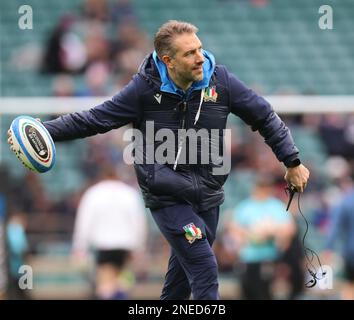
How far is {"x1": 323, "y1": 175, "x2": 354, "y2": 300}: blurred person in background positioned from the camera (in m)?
11.5

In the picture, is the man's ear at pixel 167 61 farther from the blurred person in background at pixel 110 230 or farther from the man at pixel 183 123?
the blurred person in background at pixel 110 230

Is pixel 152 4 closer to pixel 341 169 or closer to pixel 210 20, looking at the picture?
pixel 210 20

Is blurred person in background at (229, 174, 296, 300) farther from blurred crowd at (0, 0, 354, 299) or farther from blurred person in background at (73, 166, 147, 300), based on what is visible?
blurred person in background at (73, 166, 147, 300)

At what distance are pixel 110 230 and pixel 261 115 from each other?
17.3 ft

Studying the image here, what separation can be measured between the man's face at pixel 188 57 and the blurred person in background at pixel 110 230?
5169mm

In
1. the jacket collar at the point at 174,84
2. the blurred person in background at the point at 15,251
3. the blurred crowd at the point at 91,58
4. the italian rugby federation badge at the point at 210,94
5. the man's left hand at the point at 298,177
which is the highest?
the blurred crowd at the point at 91,58

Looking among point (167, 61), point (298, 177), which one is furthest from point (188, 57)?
point (298, 177)

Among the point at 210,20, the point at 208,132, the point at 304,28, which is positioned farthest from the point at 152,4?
the point at 208,132

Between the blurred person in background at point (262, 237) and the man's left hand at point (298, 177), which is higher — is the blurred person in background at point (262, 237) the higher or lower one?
the lower one

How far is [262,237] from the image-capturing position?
39.7 ft

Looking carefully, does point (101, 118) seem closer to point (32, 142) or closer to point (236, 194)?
point (32, 142)

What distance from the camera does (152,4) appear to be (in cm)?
1672

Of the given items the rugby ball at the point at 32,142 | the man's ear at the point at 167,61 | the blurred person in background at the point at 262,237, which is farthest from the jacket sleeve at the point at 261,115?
the blurred person in background at the point at 262,237

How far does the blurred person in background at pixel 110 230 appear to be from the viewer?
12055mm
